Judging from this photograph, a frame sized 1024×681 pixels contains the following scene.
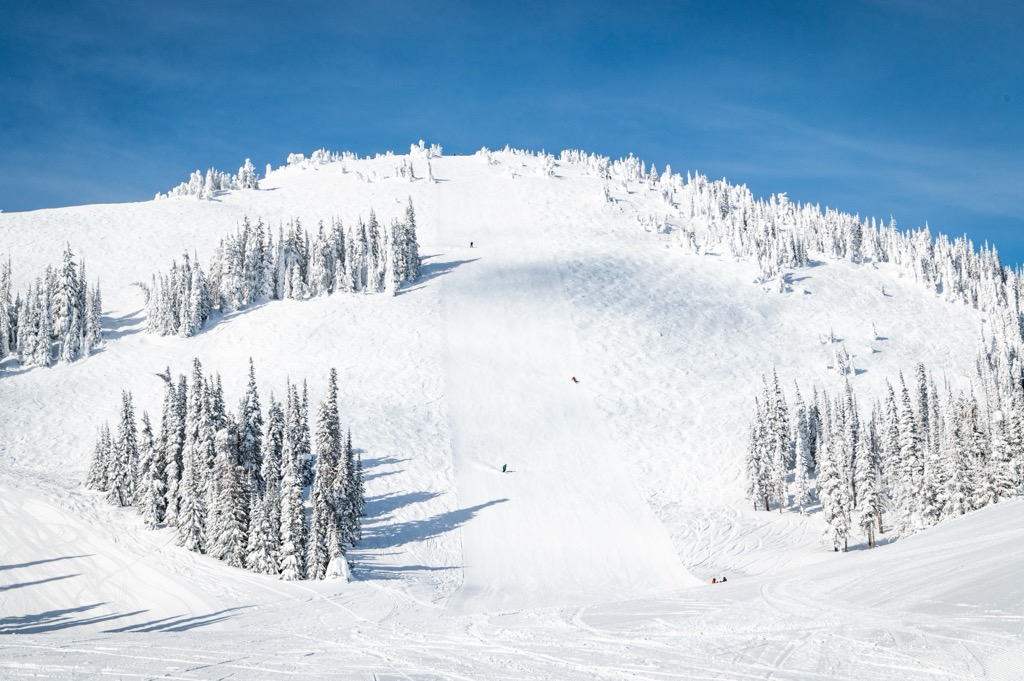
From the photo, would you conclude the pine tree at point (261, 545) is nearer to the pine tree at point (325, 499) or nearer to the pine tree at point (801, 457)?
the pine tree at point (325, 499)

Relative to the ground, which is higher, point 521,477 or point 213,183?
point 213,183

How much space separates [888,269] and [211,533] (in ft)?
429

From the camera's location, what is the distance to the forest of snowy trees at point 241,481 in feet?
139

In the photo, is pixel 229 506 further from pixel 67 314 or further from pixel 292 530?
pixel 67 314

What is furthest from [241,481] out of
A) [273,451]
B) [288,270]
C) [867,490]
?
A: [288,270]

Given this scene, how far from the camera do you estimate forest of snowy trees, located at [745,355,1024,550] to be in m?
52.9

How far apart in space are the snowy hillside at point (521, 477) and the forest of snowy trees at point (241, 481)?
5.98ft

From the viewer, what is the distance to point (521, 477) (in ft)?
210

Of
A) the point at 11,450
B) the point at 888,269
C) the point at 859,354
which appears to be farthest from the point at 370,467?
the point at 888,269

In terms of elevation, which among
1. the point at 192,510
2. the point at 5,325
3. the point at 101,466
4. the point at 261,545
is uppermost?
the point at 5,325

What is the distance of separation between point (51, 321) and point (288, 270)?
30.2m

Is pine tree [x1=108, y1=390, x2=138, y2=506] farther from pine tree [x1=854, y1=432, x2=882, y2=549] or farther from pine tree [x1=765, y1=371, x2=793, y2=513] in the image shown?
pine tree [x1=854, y1=432, x2=882, y2=549]

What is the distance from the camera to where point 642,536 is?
56031 mm

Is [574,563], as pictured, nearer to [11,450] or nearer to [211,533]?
[211,533]
